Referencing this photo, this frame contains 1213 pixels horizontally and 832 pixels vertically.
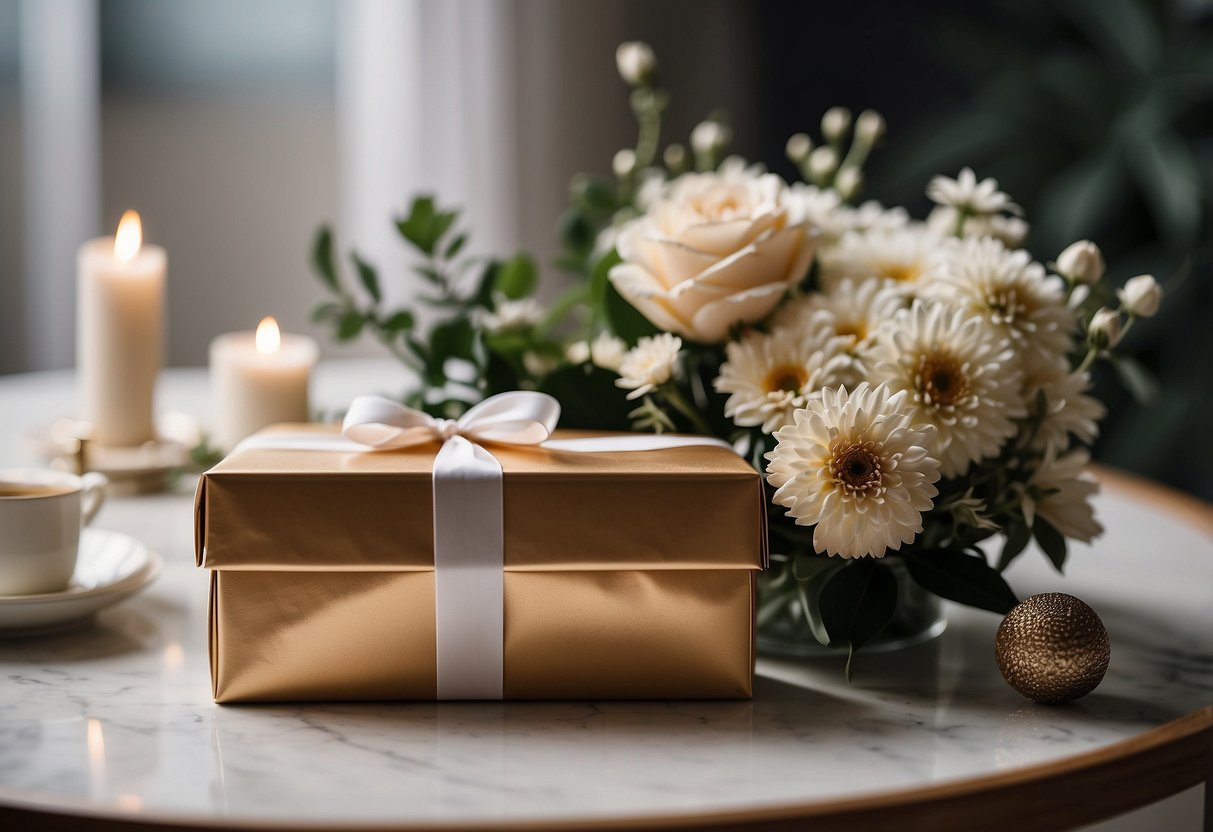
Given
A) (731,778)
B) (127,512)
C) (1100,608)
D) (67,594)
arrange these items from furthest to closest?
1. (127,512)
2. (1100,608)
3. (67,594)
4. (731,778)

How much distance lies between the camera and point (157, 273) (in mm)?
1113

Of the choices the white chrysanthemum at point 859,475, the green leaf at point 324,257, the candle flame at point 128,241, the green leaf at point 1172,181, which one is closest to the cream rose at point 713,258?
the white chrysanthemum at point 859,475

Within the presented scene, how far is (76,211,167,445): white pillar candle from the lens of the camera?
3.59 feet

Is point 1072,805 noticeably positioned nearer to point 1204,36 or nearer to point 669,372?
point 669,372

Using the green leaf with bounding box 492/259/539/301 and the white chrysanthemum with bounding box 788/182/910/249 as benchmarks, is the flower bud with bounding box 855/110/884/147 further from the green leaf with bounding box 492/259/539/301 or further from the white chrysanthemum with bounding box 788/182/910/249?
the green leaf with bounding box 492/259/539/301

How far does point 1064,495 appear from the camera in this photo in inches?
29.1

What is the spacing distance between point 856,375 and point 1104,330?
0.15 metres

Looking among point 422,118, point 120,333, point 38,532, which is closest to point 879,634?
point 38,532

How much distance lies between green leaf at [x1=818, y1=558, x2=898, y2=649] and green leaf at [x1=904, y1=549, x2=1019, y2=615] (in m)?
0.02

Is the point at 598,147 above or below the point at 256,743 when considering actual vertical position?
above

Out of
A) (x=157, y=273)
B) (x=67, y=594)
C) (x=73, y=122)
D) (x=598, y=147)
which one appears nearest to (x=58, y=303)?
(x=73, y=122)

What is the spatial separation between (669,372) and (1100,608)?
37cm

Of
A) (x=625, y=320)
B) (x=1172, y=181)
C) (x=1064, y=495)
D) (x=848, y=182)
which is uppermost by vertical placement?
(x=1172, y=181)

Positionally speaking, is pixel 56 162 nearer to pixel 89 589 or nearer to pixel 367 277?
pixel 367 277
